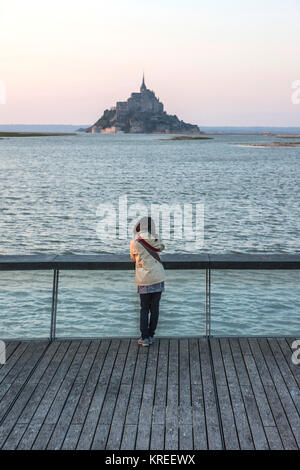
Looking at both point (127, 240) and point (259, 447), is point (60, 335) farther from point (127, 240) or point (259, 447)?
point (127, 240)

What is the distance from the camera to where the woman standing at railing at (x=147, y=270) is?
5836 millimetres

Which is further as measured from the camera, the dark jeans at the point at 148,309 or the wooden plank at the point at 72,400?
the dark jeans at the point at 148,309

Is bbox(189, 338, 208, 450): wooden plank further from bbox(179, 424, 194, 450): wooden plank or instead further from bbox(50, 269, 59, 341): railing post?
bbox(50, 269, 59, 341): railing post

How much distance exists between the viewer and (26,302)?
5.94 metres

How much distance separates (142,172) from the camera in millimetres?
66375

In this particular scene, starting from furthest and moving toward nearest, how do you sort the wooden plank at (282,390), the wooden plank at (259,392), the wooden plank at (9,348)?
the wooden plank at (9,348), the wooden plank at (259,392), the wooden plank at (282,390)

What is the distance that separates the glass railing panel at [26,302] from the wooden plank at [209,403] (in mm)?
1759

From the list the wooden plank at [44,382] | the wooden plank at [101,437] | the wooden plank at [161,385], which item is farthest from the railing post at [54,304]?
the wooden plank at [101,437]

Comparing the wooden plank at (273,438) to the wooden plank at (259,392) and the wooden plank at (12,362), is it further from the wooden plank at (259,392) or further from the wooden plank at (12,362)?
the wooden plank at (12,362)

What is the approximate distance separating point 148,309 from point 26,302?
1299mm

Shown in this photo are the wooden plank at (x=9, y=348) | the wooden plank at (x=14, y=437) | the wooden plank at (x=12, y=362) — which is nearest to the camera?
the wooden plank at (x=14, y=437)

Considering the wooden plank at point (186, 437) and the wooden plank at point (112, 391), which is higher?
the wooden plank at point (186, 437)

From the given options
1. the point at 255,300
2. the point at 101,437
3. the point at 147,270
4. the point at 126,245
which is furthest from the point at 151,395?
the point at 126,245

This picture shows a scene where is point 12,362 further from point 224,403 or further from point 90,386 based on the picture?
point 224,403
